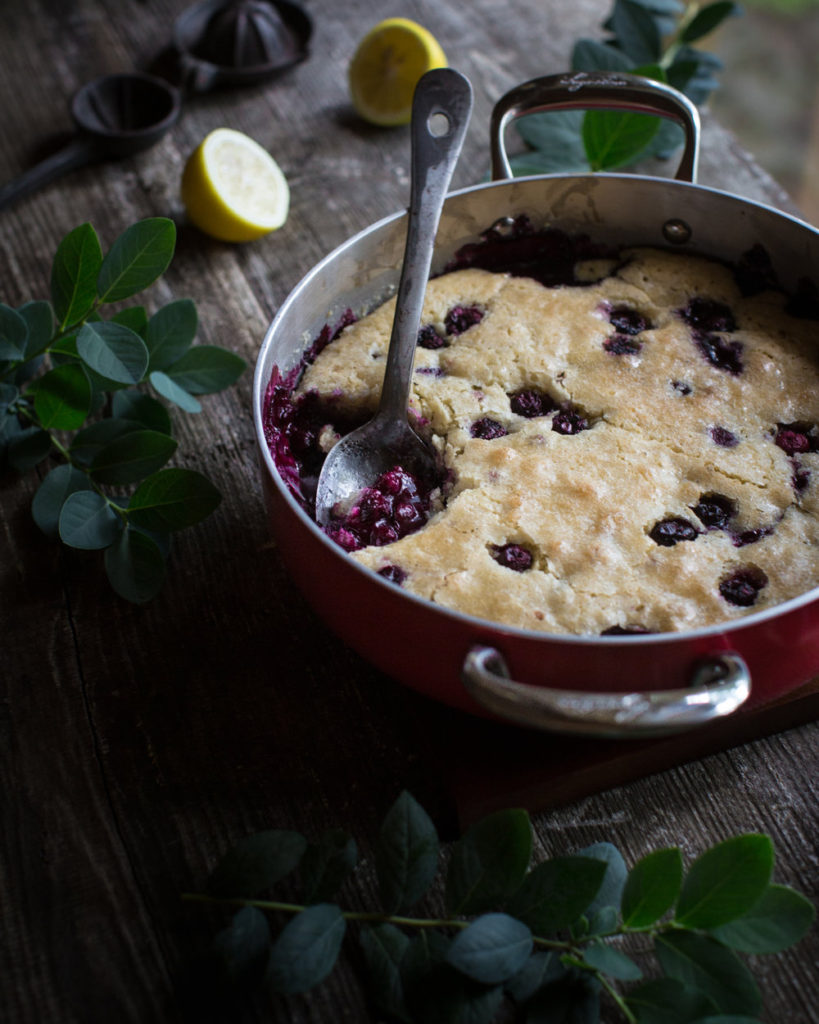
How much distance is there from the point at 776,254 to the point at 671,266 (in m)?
0.20

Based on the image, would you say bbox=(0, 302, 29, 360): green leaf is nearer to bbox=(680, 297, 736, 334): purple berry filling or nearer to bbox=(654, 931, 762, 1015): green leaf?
bbox=(680, 297, 736, 334): purple berry filling

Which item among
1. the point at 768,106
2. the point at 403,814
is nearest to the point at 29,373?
the point at 403,814

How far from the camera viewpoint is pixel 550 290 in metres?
1.92

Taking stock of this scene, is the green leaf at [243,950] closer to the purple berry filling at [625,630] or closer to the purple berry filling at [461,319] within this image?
the purple berry filling at [625,630]

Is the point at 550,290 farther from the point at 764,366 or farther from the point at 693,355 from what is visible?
the point at 764,366

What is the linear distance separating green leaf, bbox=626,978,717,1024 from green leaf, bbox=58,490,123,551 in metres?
1.06

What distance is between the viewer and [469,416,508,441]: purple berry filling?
1.71 meters

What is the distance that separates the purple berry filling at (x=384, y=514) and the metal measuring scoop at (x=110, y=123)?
141cm

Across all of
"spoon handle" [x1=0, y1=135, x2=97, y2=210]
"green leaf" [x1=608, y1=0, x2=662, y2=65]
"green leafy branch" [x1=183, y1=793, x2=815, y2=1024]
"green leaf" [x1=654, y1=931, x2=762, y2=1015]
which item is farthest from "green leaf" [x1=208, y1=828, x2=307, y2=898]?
"green leaf" [x1=608, y1=0, x2=662, y2=65]

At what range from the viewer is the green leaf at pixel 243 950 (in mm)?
1250

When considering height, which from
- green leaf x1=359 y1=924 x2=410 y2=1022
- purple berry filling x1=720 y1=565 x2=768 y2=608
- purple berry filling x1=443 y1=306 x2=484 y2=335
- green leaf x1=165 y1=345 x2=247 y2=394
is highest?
purple berry filling x1=443 y1=306 x2=484 y2=335

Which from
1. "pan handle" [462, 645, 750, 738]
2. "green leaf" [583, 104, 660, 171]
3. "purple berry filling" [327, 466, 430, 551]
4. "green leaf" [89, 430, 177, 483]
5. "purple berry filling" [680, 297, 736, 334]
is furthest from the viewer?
"green leaf" [583, 104, 660, 171]

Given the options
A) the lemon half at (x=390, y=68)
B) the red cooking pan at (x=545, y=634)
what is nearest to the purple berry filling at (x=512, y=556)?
the red cooking pan at (x=545, y=634)

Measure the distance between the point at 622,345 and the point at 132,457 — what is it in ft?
2.99
